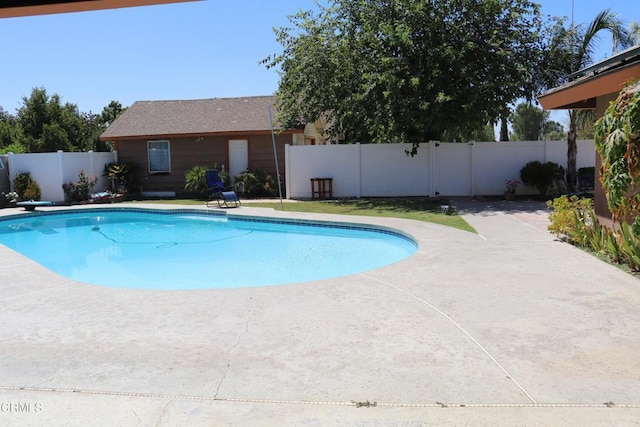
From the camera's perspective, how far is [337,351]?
177 inches

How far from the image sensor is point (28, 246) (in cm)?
1312

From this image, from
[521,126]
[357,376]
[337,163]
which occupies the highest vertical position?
[521,126]

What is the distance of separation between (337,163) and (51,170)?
1095cm

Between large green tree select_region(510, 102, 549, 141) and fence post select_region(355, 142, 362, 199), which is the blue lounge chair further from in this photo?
large green tree select_region(510, 102, 549, 141)

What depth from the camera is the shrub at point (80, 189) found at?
65.9ft

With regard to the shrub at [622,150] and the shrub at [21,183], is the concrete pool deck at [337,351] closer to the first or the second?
the shrub at [622,150]

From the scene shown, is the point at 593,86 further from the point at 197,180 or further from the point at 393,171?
the point at 197,180

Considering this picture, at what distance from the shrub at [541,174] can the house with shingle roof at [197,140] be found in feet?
28.4

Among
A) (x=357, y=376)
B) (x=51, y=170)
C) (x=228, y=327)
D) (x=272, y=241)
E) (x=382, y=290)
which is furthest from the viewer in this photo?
(x=51, y=170)

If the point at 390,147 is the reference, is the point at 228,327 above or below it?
below

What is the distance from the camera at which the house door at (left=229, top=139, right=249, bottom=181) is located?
71.4ft

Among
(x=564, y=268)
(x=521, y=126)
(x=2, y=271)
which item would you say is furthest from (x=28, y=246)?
(x=521, y=126)

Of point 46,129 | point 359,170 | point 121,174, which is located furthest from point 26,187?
point 46,129

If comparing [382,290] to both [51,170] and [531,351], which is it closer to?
[531,351]
